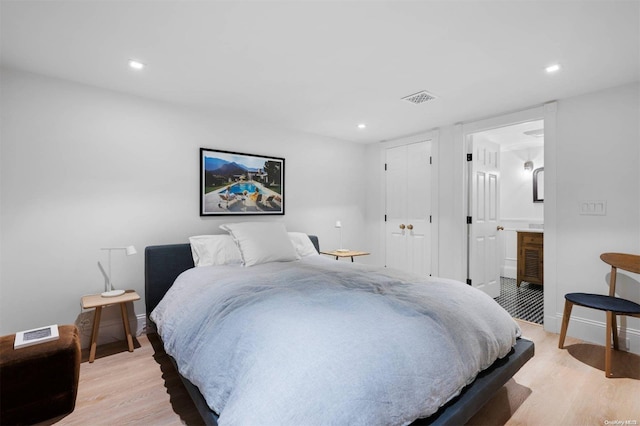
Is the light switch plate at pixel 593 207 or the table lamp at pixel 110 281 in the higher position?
the light switch plate at pixel 593 207

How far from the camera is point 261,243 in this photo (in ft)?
10.0

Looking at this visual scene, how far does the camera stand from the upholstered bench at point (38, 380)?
1630mm

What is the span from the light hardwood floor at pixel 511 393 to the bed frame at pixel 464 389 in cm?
28

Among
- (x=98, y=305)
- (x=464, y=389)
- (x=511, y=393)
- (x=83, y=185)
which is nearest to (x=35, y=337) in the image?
(x=98, y=305)

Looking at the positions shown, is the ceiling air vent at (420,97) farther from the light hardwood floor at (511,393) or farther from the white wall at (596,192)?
the light hardwood floor at (511,393)

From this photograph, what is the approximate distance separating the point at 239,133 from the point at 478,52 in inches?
101

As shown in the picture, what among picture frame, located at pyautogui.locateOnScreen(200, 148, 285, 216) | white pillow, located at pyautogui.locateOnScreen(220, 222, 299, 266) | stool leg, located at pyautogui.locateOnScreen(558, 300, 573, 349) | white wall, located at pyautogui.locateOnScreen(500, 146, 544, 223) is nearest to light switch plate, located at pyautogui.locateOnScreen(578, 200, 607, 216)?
stool leg, located at pyautogui.locateOnScreen(558, 300, 573, 349)

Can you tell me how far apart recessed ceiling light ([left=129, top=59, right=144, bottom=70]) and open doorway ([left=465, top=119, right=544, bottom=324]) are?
356cm

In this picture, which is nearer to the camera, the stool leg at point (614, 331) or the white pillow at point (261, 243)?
the stool leg at point (614, 331)

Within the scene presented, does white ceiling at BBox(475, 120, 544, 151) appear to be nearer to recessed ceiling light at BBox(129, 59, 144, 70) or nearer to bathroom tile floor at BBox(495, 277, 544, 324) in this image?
bathroom tile floor at BBox(495, 277, 544, 324)

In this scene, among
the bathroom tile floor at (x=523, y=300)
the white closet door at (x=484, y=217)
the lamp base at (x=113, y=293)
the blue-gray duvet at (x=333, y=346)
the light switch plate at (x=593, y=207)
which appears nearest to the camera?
the blue-gray duvet at (x=333, y=346)

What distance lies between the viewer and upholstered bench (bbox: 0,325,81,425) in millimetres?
1630

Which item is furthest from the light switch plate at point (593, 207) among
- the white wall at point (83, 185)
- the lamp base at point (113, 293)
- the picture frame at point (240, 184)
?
the lamp base at point (113, 293)

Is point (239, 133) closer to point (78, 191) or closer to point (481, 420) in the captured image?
point (78, 191)
